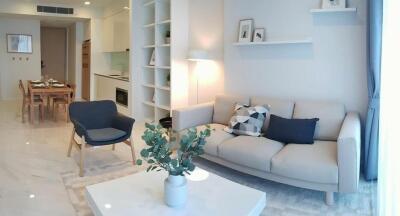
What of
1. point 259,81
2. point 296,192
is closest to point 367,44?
point 259,81

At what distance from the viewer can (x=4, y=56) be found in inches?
343

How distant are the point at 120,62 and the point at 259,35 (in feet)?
16.9

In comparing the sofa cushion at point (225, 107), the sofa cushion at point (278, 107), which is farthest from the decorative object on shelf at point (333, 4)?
the sofa cushion at point (225, 107)

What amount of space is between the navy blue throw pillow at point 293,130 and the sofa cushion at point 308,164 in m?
0.16

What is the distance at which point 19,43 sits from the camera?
29.0 ft

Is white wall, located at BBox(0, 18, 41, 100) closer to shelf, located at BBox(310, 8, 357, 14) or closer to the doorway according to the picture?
the doorway

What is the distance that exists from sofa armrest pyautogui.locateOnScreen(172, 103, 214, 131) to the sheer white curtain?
2127 millimetres

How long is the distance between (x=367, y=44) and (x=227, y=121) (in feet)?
5.77

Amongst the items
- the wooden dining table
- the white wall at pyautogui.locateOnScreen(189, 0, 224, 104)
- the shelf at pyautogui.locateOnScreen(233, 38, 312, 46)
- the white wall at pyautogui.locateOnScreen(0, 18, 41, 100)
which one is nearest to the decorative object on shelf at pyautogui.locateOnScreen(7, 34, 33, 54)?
the white wall at pyautogui.locateOnScreen(0, 18, 41, 100)

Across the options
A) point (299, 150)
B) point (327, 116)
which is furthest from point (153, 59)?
point (299, 150)

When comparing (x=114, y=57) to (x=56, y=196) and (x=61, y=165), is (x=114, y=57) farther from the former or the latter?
(x=56, y=196)

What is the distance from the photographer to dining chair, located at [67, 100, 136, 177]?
11.1 feet

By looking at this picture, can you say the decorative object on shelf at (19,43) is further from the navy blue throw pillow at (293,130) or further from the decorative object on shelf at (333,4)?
the decorative object on shelf at (333,4)

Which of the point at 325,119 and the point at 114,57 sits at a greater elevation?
the point at 114,57
